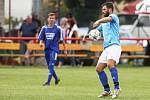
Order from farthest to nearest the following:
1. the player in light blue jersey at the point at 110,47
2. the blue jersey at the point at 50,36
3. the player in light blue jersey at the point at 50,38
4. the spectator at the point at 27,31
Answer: the spectator at the point at 27,31, the blue jersey at the point at 50,36, the player in light blue jersey at the point at 50,38, the player in light blue jersey at the point at 110,47

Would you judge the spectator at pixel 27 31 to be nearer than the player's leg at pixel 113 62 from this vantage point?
No

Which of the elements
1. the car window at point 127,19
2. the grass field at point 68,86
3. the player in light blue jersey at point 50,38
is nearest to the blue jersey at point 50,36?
the player in light blue jersey at point 50,38

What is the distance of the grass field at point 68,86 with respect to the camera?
14.5m

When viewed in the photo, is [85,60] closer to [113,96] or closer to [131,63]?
[131,63]

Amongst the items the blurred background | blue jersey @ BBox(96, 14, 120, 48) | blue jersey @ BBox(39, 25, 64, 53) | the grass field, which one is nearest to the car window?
the blurred background

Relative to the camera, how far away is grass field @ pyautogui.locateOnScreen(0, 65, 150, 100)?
14.5m

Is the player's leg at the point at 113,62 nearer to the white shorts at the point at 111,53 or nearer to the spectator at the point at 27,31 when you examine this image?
the white shorts at the point at 111,53

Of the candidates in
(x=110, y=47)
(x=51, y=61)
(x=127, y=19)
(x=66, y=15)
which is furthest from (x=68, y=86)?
(x=127, y=19)

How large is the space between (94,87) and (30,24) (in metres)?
12.3

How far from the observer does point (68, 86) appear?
1808 cm

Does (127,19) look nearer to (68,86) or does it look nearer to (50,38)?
(50,38)

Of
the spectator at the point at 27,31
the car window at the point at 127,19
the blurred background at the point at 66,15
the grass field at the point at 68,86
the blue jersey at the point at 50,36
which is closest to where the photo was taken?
the grass field at the point at 68,86

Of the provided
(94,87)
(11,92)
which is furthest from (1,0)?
(11,92)

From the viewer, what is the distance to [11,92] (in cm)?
1542
